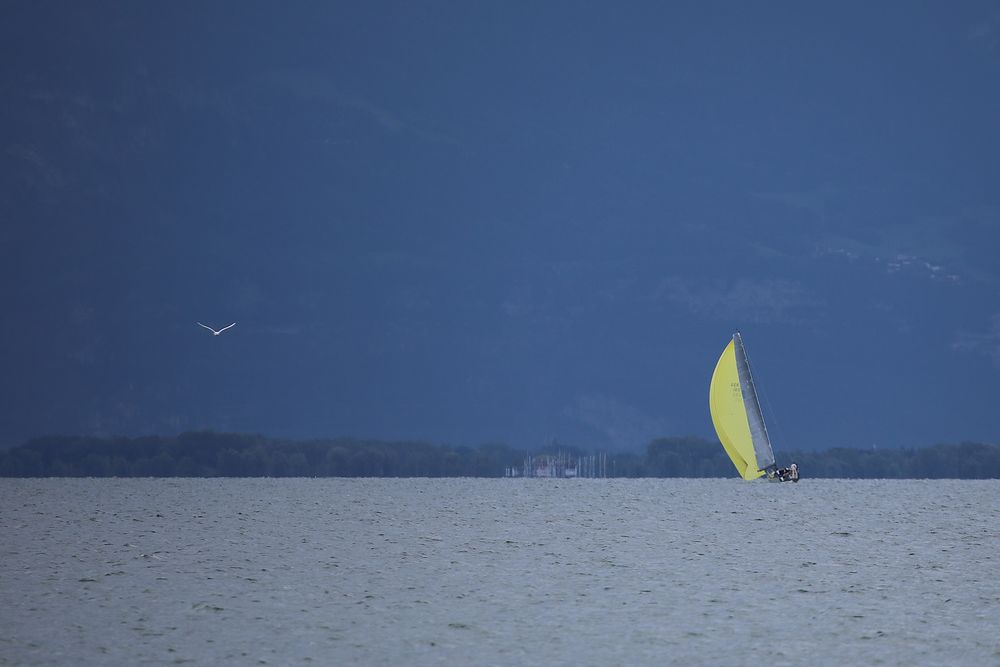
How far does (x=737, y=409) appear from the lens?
365 ft

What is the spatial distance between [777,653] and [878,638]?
356 centimetres

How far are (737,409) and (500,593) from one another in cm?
7008

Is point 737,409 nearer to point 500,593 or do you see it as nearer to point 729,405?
point 729,405

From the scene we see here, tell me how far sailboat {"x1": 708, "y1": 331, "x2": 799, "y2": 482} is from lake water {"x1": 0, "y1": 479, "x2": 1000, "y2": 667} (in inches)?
1049

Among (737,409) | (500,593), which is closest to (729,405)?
(737,409)

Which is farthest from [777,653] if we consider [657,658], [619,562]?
[619,562]

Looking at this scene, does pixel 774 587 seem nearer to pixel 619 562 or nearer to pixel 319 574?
pixel 619 562

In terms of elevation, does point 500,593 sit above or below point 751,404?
below

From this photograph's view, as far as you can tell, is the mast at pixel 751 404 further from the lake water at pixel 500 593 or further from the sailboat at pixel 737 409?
the lake water at pixel 500 593

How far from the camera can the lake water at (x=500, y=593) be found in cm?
3216

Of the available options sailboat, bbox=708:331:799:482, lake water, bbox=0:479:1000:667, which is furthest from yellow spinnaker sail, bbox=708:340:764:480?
lake water, bbox=0:479:1000:667

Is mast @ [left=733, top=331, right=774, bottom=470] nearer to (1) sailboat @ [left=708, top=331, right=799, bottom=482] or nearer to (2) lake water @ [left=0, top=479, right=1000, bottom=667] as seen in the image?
(1) sailboat @ [left=708, top=331, right=799, bottom=482]

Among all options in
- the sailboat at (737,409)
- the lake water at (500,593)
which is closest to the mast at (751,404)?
the sailboat at (737,409)

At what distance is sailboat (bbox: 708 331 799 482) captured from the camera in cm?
11088
